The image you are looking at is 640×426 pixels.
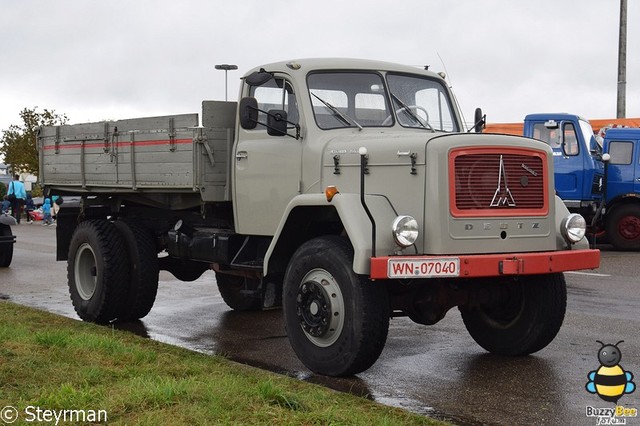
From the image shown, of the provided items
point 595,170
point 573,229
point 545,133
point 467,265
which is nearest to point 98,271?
point 467,265

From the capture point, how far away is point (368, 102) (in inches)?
316

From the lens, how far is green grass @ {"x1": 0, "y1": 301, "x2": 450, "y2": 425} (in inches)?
209

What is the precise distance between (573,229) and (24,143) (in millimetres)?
47546

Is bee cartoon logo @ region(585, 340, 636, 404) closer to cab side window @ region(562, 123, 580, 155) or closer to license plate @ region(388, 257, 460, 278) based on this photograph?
license plate @ region(388, 257, 460, 278)

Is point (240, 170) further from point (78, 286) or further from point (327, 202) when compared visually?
point (78, 286)

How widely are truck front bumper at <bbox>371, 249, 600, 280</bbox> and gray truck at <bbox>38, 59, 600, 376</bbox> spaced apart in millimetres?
12

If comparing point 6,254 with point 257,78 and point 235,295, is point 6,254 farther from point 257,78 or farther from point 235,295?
point 257,78

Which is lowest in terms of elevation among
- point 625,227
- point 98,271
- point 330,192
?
point 625,227

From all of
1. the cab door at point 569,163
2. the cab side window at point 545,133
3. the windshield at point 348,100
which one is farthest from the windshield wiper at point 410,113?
the cab side window at point 545,133

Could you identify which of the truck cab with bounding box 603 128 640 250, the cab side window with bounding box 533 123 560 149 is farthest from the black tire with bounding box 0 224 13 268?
the truck cab with bounding box 603 128 640 250

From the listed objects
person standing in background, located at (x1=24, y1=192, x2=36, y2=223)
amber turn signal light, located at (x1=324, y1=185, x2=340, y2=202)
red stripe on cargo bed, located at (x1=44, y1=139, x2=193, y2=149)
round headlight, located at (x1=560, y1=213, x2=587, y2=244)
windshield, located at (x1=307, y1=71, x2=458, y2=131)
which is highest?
windshield, located at (x1=307, y1=71, x2=458, y2=131)

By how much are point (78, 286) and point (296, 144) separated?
3.45m

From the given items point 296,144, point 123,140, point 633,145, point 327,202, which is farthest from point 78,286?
point 633,145

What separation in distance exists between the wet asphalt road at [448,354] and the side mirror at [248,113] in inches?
75.6
